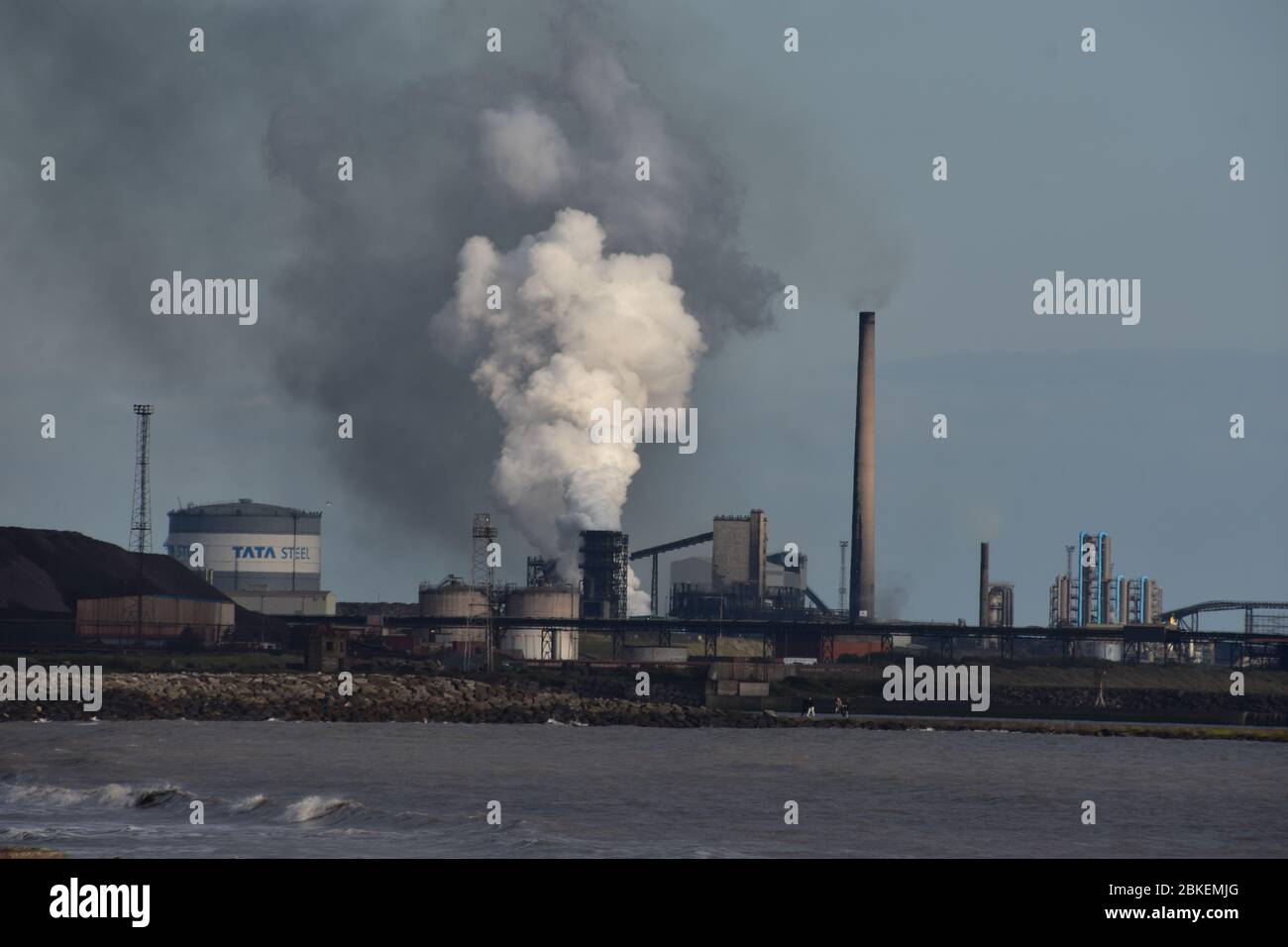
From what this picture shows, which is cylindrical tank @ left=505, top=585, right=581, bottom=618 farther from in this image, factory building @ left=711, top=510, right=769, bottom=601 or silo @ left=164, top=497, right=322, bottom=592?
silo @ left=164, top=497, right=322, bottom=592

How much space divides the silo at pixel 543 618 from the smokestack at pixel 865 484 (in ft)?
95.9

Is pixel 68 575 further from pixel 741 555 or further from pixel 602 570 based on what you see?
pixel 741 555

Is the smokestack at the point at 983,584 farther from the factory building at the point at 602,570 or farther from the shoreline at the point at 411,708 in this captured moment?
the shoreline at the point at 411,708

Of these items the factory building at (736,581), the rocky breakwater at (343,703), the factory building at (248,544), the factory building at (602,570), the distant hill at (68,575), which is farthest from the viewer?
the factory building at (248,544)

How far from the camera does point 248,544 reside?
193250 mm

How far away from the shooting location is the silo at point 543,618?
490ft

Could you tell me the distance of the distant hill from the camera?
129375mm

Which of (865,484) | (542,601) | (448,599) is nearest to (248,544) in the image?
(448,599)

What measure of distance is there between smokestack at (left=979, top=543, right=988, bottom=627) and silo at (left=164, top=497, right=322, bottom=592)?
72.1 meters

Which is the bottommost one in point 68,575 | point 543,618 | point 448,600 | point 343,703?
point 343,703

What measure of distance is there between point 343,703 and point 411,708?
12.4 ft

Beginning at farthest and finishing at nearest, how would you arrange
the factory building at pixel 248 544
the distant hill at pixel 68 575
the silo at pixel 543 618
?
the factory building at pixel 248 544 → the silo at pixel 543 618 → the distant hill at pixel 68 575

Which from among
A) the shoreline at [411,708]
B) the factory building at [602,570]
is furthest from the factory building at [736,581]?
the shoreline at [411,708]

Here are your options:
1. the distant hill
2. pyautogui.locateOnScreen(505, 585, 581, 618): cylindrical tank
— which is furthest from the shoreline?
pyautogui.locateOnScreen(505, 585, 581, 618): cylindrical tank
